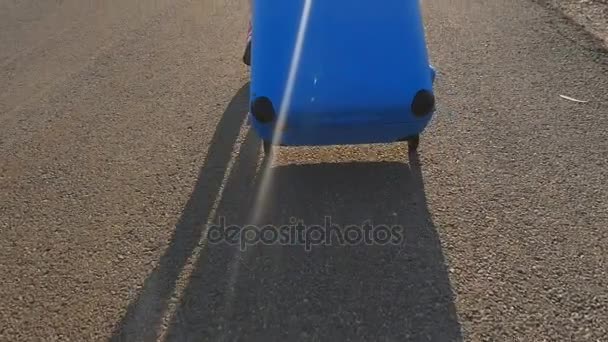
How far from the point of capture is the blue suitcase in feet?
10.3

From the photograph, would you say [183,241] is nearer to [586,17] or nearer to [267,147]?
[267,147]

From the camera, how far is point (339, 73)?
323cm

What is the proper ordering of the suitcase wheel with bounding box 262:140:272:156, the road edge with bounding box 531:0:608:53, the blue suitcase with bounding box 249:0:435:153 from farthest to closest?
1. the road edge with bounding box 531:0:608:53
2. the suitcase wheel with bounding box 262:140:272:156
3. the blue suitcase with bounding box 249:0:435:153

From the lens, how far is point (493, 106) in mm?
4340

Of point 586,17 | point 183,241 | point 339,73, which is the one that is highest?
point 339,73

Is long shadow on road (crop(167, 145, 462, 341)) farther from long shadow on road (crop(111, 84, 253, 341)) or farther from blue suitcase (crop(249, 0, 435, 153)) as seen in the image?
blue suitcase (crop(249, 0, 435, 153))

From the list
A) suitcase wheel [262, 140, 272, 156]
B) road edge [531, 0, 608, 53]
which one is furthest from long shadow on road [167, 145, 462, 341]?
road edge [531, 0, 608, 53]

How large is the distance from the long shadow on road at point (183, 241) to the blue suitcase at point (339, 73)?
0.60 metres

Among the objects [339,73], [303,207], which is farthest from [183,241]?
[339,73]

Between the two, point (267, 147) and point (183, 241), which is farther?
point (267, 147)

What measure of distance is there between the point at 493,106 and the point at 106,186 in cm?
304

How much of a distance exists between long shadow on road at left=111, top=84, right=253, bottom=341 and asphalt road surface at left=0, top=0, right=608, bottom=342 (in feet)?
0.04

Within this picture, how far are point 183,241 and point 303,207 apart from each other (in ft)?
2.52

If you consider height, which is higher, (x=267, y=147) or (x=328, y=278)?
(x=267, y=147)
